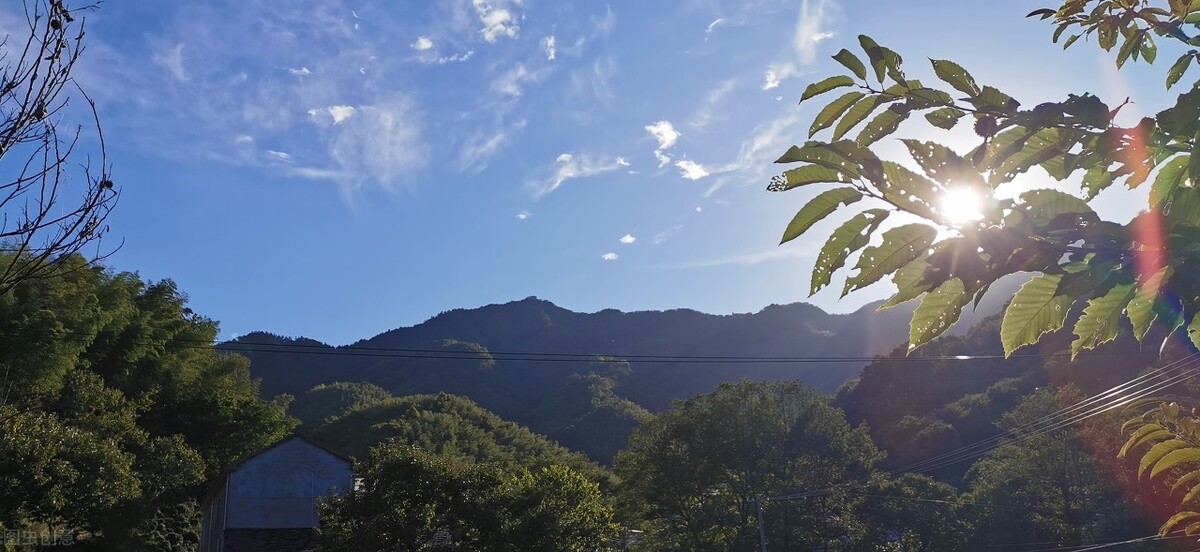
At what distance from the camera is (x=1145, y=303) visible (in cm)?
120

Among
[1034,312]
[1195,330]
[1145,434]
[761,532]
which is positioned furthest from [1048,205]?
[761,532]

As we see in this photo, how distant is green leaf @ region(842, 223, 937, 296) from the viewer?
114cm

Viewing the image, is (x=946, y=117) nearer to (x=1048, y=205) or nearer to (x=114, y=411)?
(x=1048, y=205)

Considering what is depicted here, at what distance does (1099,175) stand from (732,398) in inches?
1385

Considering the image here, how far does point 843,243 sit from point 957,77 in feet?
1.28

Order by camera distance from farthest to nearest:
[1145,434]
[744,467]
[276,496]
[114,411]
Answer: [744,467] → [114,411] → [276,496] → [1145,434]

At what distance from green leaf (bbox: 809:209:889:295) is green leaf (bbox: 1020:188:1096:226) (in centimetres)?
23

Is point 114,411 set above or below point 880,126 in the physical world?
below

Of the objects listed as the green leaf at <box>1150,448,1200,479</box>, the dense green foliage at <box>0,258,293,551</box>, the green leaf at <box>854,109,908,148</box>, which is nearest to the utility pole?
the dense green foliage at <box>0,258,293,551</box>

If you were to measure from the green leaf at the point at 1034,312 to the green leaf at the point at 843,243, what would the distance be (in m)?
0.29

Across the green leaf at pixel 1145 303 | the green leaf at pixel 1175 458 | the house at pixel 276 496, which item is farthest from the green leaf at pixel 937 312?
the house at pixel 276 496

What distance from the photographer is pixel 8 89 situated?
2.93m

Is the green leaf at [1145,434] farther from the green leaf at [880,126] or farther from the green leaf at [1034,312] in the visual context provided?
the green leaf at [880,126]

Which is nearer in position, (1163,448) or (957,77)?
(957,77)
